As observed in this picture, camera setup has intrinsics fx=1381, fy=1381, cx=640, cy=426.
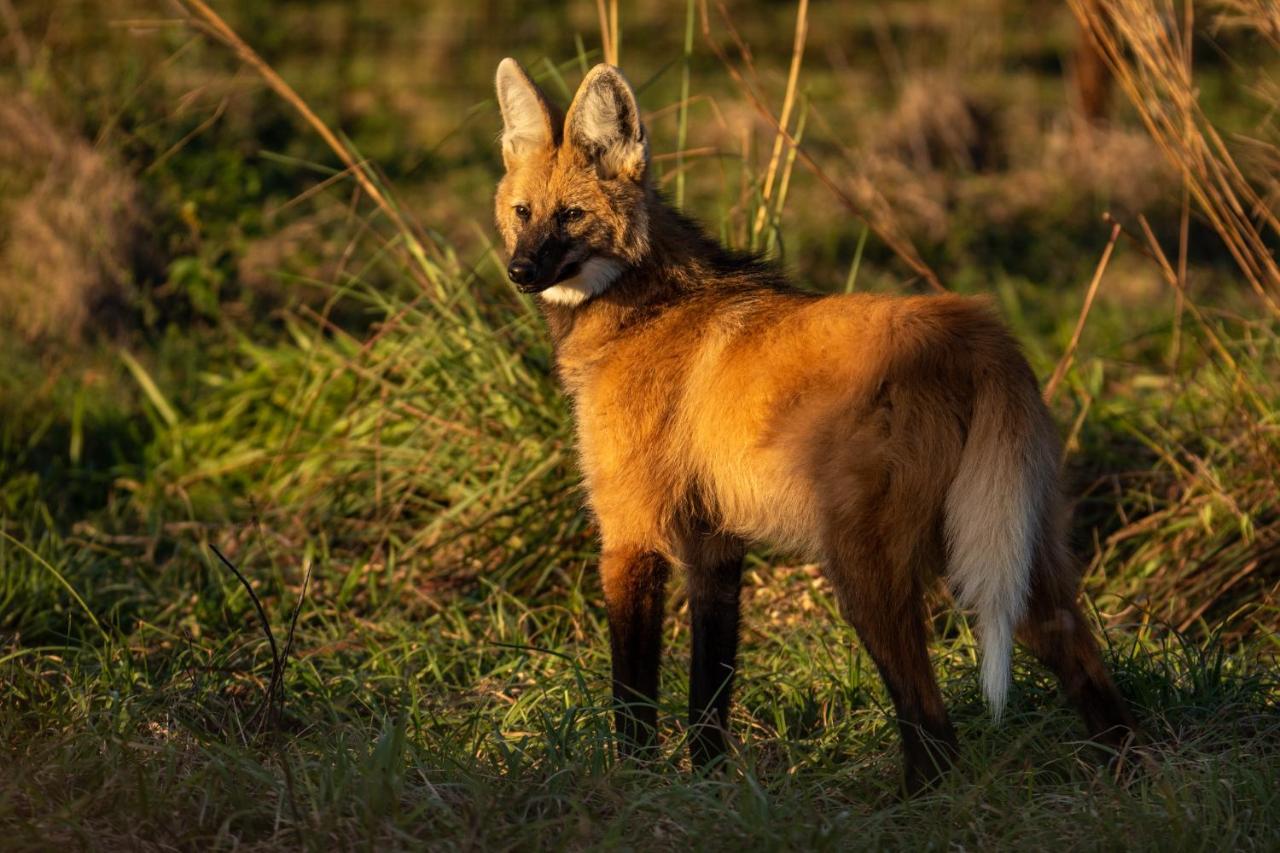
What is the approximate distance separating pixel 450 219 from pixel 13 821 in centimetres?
488

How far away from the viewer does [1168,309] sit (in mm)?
6504

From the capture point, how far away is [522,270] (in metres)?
3.34

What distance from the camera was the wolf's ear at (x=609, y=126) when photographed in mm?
3475

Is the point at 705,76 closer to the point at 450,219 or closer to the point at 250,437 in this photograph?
the point at 450,219

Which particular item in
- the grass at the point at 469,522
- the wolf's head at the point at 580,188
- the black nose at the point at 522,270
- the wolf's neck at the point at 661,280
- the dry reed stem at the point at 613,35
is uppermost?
the dry reed stem at the point at 613,35

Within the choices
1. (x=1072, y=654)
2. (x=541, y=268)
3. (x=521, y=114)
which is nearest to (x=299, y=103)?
(x=521, y=114)

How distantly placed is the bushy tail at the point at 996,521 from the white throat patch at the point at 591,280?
1097mm

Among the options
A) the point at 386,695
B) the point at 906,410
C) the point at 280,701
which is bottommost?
the point at 386,695

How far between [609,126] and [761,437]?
1059mm

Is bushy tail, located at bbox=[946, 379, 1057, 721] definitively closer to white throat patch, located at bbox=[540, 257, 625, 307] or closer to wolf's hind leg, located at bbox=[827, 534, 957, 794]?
wolf's hind leg, located at bbox=[827, 534, 957, 794]

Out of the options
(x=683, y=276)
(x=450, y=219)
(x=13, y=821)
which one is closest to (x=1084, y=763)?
(x=683, y=276)

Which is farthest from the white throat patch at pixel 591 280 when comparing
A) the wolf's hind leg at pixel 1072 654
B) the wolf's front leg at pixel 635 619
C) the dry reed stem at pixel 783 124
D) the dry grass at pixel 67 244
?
the dry grass at pixel 67 244

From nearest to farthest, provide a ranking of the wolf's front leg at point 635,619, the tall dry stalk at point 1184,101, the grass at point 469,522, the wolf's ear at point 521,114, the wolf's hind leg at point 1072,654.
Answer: the grass at point 469,522
the wolf's hind leg at point 1072,654
the wolf's front leg at point 635,619
the wolf's ear at point 521,114
the tall dry stalk at point 1184,101

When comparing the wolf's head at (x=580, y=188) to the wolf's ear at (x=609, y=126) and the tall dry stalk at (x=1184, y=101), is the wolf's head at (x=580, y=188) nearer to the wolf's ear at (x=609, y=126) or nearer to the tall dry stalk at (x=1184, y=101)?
the wolf's ear at (x=609, y=126)
